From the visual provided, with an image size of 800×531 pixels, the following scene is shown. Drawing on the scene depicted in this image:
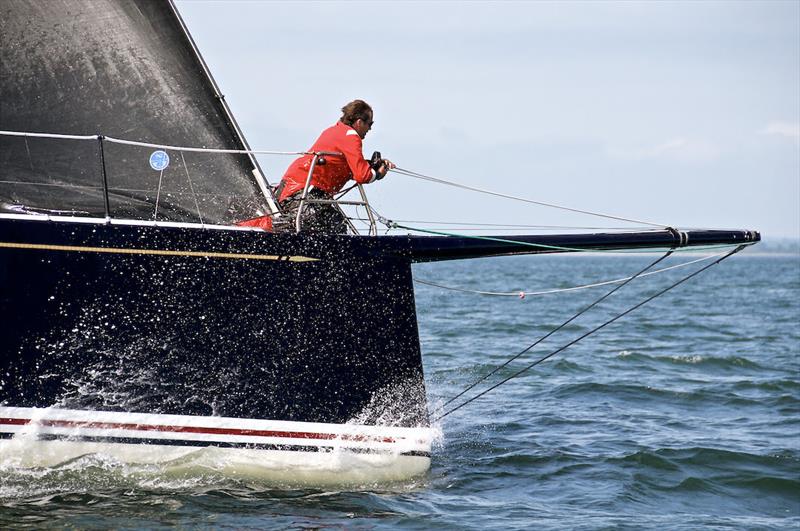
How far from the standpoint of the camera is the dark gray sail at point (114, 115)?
670cm

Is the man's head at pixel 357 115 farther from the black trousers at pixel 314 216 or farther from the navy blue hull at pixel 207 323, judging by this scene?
the navy blue hull at pixel 207 323

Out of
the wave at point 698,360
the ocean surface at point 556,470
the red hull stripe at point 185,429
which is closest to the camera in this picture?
the ocean surface at point 556,470

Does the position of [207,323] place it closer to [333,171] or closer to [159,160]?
[159,160]

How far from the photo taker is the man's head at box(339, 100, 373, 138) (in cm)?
677

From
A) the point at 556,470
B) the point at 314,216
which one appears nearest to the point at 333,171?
the point at 314,216

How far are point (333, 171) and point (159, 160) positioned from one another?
1.11 meters

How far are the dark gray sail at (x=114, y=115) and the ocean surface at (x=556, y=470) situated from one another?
1713 mm

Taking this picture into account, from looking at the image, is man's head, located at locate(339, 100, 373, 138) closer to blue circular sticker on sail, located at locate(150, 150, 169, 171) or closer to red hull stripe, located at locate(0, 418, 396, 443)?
blue circular sticker on sail, located at locate(150, 150, 169, 171)

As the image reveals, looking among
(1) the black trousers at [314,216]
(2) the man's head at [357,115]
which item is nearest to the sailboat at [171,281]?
(1) the black trousers at [314,216]

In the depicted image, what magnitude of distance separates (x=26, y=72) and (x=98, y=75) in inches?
17.3

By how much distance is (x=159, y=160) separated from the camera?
6.45 metres

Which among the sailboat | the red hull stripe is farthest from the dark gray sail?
the red hull stripe

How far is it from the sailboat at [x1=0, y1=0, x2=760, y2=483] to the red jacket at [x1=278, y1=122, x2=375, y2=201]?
22cm

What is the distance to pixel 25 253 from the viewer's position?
6180mm
